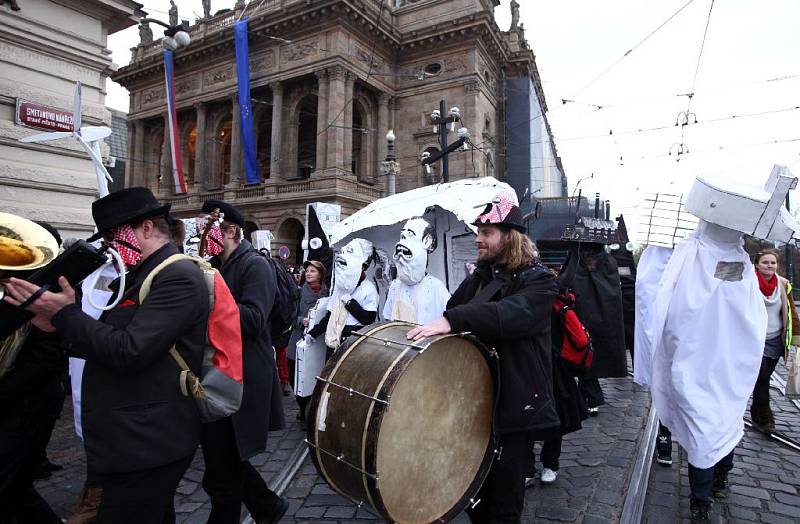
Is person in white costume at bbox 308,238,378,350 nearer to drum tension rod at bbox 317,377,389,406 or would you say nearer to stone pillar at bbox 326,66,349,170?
drum tension rod at bbox 317,377,389,406

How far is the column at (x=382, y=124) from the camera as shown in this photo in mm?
29312

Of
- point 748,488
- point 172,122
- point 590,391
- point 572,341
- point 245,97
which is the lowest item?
point 748,488

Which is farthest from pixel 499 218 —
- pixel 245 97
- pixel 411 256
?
pixel 245 97

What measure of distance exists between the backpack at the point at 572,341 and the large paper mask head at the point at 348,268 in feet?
6.92

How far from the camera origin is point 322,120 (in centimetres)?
2655

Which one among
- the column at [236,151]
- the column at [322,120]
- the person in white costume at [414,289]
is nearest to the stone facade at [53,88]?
the person in white costume at [414,289]

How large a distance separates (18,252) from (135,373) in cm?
83

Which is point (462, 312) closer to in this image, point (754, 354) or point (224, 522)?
point (224, 522)

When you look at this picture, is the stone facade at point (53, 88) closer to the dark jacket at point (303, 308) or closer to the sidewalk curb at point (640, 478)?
the dark jacket at point (303, 308)

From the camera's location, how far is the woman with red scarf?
5.09m

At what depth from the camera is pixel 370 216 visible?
6.35 metres

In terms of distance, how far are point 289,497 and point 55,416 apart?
1725 millimetres

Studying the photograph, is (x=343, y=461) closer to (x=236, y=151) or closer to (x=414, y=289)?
(x=414, y=289)

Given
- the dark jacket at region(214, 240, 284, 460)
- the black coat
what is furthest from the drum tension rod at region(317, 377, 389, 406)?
the black coat
